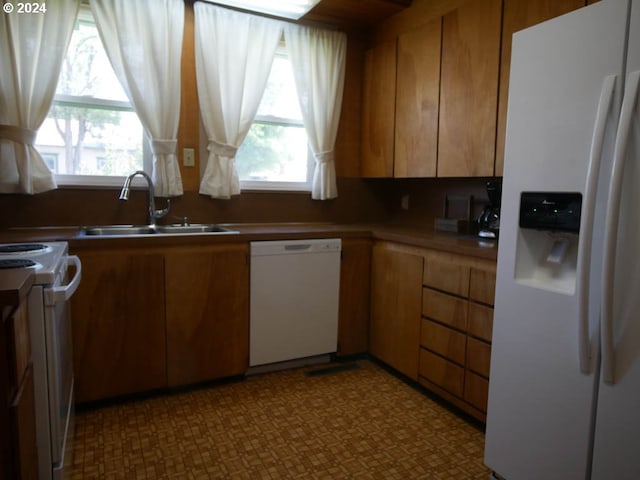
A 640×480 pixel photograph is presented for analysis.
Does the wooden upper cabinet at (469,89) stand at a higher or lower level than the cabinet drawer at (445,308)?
higher

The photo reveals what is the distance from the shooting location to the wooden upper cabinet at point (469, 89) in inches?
90.3

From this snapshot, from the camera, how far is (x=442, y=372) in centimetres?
230

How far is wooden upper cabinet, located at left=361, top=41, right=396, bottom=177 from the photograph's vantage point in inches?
121

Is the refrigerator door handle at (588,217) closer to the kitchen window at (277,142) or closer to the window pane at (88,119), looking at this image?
the kitchen window at (277,142)

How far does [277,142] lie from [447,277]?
1631 millimetres

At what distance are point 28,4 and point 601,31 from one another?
104 inches

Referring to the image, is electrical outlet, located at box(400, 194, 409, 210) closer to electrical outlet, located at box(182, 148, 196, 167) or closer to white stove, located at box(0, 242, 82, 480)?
electrical outlet, located at box(182, 148, 196, 167)

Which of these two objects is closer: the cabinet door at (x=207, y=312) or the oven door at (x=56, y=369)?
the oven door at (x=56, y=369)

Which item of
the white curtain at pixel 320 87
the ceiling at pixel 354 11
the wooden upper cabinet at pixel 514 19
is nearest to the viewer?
the wooden upper cabinet at pixel 514 19

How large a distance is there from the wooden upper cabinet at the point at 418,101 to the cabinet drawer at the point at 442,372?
1.11 meters

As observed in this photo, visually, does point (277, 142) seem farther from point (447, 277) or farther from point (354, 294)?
point (447, 277)

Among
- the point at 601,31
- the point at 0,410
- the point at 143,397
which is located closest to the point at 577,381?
the point at 601,31

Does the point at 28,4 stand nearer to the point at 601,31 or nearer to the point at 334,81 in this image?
the point at 334,81

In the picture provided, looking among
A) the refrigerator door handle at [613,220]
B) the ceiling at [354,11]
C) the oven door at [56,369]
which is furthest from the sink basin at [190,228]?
the refrigerator door handle at [613,220]
